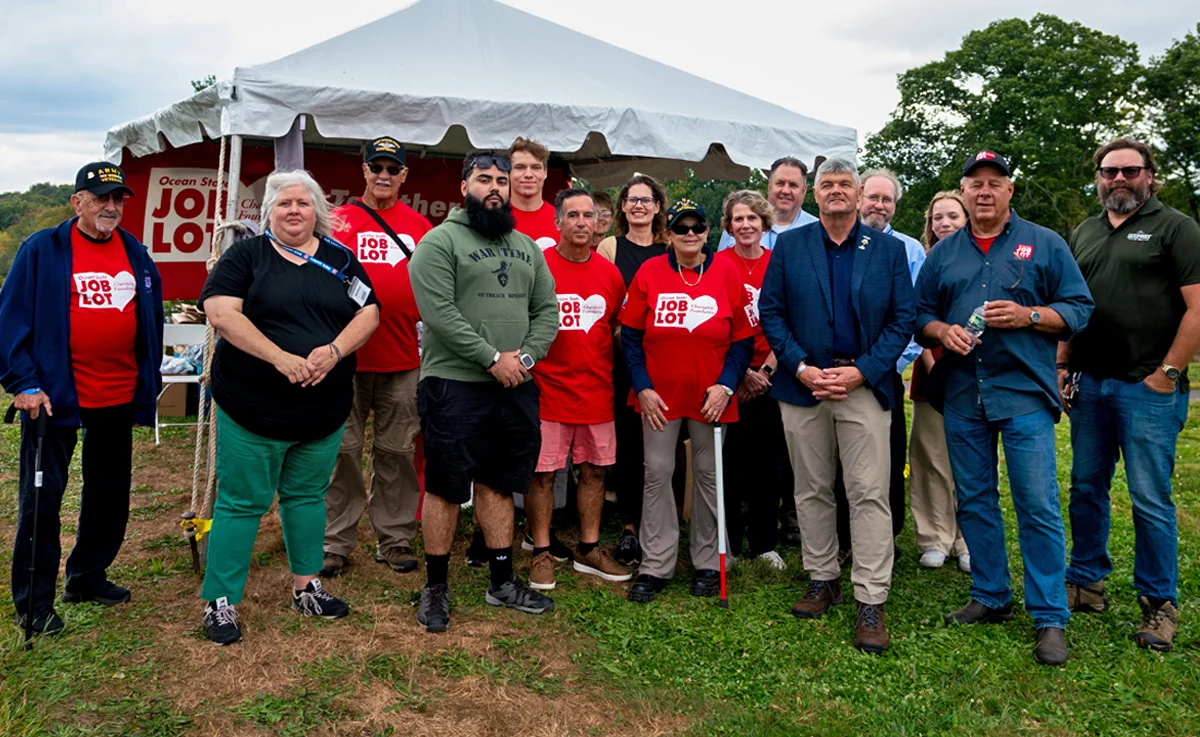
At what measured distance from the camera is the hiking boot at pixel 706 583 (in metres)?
4.33

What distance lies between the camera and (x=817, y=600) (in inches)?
161

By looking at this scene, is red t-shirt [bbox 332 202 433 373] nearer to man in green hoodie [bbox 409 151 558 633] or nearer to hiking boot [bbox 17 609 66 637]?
man in green hoodie [bbox 409 151 558 633]

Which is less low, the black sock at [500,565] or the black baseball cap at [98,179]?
the black baseball cap at [98,179]

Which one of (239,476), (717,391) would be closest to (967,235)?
(717,391)

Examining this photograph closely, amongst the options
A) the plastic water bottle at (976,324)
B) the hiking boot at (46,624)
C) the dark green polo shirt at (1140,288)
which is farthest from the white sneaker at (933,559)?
the hiking boot at (46,624)

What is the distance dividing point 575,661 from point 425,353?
59.5 inches

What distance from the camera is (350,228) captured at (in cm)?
445

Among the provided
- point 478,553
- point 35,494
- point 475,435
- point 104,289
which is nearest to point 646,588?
point 478,553

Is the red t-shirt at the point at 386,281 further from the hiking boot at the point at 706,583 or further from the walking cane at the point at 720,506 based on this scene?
the hiking boot at the point at 706,583

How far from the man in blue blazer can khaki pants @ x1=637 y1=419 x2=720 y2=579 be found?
471 mm

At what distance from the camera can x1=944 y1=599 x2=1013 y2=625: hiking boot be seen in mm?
3932

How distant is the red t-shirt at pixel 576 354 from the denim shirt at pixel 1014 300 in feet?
5.18

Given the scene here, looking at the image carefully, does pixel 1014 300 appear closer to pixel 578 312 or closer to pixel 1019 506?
pixel 1019 506

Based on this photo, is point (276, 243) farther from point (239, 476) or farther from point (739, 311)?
point (739, 311)
